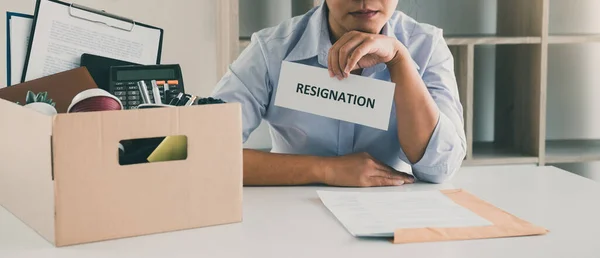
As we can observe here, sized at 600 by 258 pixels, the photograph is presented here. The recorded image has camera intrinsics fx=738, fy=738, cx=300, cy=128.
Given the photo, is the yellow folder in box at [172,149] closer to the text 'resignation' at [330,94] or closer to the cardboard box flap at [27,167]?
the cardboard box flap at [27,167]

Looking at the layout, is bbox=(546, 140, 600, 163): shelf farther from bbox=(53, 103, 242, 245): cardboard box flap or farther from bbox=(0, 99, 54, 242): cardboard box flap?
bbox=(0, 99, 54, 242): cardboard box flap

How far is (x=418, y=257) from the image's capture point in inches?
35.8

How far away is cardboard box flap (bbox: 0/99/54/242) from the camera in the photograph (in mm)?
945

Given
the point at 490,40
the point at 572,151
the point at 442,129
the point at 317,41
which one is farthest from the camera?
the point at 572,151

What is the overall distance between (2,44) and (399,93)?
1622 millimetres

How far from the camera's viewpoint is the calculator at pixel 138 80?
1278 millimetres

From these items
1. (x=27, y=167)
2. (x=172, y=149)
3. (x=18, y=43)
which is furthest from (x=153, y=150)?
(x=18, y=43)

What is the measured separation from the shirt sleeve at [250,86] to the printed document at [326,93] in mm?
387

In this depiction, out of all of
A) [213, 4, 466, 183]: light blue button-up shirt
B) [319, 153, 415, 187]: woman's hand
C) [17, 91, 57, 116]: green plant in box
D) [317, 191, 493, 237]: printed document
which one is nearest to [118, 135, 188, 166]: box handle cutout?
[17, 91, 57, 116]: green plant in box

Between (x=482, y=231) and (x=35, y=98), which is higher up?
(x=35, y=98)

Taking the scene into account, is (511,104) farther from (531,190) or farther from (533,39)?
(531,190)

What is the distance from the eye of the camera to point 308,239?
3.22 feet

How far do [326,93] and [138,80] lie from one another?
33cm

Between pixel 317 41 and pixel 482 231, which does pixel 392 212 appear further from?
pixel 317 41
